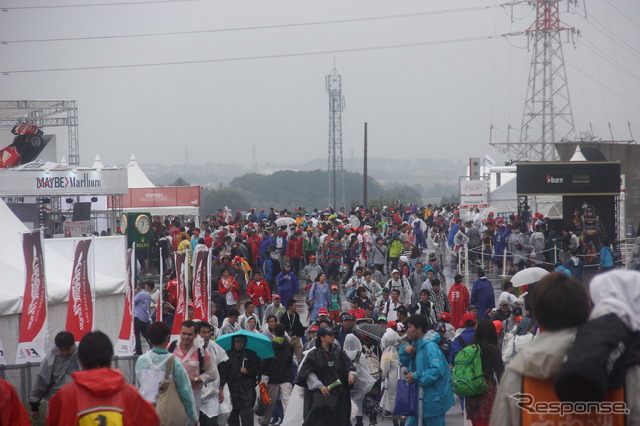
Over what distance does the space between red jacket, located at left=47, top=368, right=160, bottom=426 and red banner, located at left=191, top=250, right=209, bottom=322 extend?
31.2 feet

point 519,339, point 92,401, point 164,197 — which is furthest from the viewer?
point 164,197

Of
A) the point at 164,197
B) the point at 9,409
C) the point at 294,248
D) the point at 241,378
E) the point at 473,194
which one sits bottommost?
the point at 241,378

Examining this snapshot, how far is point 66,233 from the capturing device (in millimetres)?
27844

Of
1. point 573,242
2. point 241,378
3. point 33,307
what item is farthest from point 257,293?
point 573,242

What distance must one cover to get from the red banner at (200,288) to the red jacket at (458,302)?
482cm

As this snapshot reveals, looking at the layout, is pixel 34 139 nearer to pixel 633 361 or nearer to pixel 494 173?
pixel 494 173

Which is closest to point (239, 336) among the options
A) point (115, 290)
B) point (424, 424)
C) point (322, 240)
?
point (424, 424)

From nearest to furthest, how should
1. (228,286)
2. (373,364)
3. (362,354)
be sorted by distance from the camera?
(362,354) → (373,364) → (228,286)

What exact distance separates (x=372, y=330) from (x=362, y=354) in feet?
5.94

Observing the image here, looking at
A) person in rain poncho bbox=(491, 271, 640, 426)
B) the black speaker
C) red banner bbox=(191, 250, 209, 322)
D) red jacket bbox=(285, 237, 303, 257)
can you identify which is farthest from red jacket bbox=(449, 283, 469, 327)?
the black speaker

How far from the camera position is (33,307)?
11742mm

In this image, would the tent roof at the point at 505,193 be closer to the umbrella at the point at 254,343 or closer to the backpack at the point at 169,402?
the umbrella at the point at 254,343

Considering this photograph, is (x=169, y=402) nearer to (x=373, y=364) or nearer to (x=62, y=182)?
(x=373, y=364)

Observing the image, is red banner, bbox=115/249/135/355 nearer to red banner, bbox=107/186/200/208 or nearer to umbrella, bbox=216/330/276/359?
umbrella, bbox=216/330/276/359
